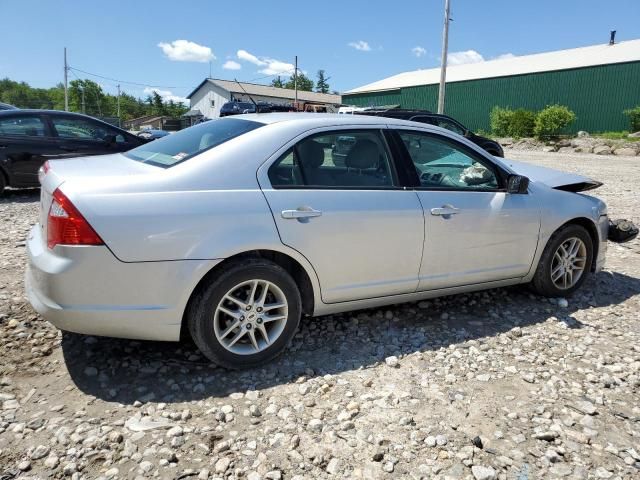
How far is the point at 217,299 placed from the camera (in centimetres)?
291

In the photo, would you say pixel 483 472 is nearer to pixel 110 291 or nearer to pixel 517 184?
pixel 110 291

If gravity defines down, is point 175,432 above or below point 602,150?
below

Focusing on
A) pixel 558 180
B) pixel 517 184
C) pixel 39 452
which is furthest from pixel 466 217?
pixel 39 452

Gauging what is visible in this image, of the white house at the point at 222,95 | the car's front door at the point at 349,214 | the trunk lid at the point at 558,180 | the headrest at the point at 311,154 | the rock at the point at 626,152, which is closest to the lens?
the car's front door at the point at 349,214

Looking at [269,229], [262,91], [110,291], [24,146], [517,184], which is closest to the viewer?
[110,291]

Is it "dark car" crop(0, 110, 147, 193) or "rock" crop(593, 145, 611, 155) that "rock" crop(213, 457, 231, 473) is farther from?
"rock" crop(593, 145, 611, 155)

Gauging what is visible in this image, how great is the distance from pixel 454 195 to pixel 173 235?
6.86 feet

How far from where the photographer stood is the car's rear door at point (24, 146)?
8.27m

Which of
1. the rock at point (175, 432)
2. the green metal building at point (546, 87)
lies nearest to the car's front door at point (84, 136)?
the rock at point (175, 432)

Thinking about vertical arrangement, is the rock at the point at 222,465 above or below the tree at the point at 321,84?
below

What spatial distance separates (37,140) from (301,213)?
7.28 m

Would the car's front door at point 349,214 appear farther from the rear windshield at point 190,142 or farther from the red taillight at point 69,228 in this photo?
the red taillight at point 69,228

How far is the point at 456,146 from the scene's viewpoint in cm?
391

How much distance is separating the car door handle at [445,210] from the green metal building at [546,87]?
1280 inches
